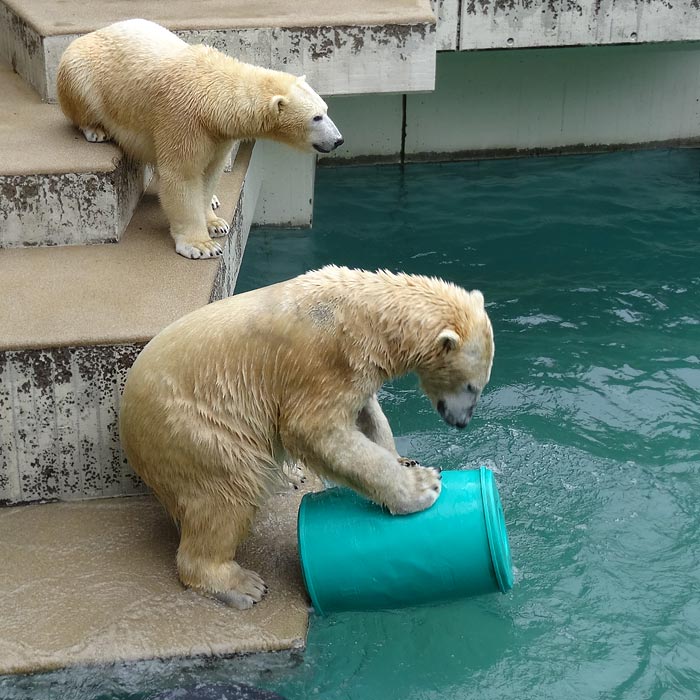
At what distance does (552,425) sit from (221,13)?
3.16m

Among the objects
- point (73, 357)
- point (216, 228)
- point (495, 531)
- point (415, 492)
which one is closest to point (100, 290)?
point (73, 357)

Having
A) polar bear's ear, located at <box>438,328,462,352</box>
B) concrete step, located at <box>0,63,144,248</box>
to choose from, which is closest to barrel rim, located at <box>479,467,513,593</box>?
polar bear's ear, located at <box>438,328,462,352</box>

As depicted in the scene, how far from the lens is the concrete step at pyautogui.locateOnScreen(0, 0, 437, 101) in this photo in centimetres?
591

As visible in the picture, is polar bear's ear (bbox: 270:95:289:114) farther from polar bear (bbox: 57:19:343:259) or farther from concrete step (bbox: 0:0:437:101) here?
concrete step (bbox: 0:0:437:101)

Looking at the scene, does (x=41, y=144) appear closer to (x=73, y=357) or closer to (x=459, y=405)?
(x=73, y=357)

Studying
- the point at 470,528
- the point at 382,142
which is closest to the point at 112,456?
the point at 470,528

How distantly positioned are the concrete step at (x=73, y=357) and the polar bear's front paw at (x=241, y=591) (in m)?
0.78

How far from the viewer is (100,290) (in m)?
4.38

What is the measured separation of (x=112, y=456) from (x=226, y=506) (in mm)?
802

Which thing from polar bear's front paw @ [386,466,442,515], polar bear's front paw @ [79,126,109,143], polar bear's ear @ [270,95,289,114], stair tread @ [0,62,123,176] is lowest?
polar bear's front paw @ [386,466,442,515]

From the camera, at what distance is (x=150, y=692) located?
11.1 ft

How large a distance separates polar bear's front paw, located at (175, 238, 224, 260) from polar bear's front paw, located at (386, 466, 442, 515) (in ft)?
5.66

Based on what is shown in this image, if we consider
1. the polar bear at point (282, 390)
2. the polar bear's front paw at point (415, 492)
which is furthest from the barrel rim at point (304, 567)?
the polar bear's front paw at point (415, 492)

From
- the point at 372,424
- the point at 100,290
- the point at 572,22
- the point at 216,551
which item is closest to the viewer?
the point at 216,551
